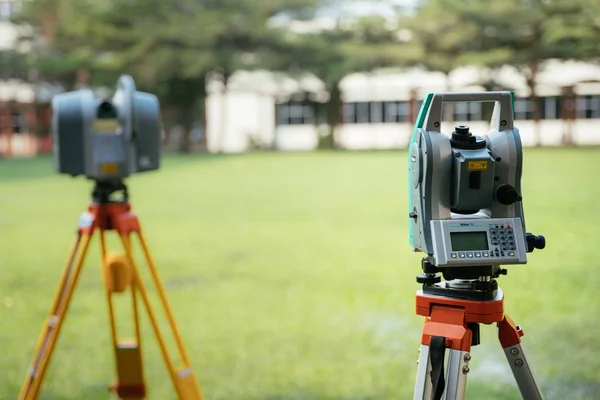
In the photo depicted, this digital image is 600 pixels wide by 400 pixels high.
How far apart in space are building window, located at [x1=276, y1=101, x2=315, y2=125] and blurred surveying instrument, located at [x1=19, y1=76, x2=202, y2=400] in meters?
10.9

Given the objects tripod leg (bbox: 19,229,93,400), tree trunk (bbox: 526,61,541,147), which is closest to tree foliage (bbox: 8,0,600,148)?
tree trunk (bbox: 526,61,541,147)

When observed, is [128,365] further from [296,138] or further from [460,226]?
[296,138]

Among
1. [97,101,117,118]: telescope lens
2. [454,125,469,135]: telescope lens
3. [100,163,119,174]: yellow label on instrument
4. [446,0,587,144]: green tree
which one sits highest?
[446,0,587,144]: green tree

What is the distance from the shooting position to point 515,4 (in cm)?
702

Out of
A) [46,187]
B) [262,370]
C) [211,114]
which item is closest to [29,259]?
[262,370]

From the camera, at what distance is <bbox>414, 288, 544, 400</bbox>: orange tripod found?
1442 millimetres

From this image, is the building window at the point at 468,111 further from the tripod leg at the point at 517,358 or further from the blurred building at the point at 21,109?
the blurred building at the point at 21,109

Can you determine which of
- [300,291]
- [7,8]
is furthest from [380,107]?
[300,291]

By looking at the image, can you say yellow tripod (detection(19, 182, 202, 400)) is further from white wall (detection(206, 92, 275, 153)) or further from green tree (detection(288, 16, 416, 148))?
white wall (detection(206, 92, 275, 153))

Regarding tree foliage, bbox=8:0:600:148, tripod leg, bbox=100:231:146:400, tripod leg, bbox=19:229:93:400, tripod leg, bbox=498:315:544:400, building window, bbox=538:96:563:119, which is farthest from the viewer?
tree foliage, bbox=8:0:600:148

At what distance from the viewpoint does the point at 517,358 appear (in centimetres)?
158

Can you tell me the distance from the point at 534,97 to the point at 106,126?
6.46m

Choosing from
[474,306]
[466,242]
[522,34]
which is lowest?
[474,306]

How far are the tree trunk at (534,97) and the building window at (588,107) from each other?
45cm
